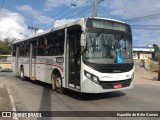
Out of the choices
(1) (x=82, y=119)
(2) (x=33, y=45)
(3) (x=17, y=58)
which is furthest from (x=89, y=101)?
(3) (x=17, y=58)

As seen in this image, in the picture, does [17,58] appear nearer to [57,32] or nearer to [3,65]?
[57,32]

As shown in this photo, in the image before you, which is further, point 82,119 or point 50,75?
point 50,75

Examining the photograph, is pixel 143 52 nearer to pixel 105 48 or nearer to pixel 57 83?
pixel 57 83

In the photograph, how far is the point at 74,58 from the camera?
10867 mm

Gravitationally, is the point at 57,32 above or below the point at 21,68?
above

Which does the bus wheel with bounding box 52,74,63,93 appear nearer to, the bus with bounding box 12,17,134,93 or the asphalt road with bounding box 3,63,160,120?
the bus with bounding box 12,17,134,93

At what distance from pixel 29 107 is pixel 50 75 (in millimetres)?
4258

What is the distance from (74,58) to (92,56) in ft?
3.68

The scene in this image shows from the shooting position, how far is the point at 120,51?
10750 millimetres

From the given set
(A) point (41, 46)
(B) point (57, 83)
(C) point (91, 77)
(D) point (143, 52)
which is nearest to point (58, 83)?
(B) point (57, 83)

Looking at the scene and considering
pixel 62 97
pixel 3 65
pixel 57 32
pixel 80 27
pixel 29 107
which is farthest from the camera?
pixel 3 65

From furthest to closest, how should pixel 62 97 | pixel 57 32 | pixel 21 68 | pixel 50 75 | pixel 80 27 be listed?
pixel 21 68
pixel 50 75
pixel 57 32
pixel 62 97
pixel 80 27

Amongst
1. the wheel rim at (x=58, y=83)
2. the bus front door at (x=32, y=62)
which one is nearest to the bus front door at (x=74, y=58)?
the wheel rim at (x=58, y=83)

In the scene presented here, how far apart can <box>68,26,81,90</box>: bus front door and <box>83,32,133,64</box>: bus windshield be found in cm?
64
